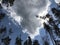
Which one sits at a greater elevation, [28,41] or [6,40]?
[6,40]

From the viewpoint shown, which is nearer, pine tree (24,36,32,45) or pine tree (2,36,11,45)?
pine tree (2,36,11,45)

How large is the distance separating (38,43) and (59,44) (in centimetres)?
384

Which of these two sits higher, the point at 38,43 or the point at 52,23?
the point at 52,23

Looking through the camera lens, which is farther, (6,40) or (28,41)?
(28,41)

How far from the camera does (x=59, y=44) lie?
50.0 meters

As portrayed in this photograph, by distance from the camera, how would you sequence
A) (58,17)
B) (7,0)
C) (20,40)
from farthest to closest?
(20,40) → (58,17) → (7,0)

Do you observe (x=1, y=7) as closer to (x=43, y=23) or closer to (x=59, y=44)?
(x=43, y=23)

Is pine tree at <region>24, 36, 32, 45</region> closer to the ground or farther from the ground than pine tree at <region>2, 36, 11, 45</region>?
closer to the ground

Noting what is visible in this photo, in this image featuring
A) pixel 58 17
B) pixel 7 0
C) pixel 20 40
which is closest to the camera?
pixel 7 0

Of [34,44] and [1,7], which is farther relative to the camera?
[34,44]

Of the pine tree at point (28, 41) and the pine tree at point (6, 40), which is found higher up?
the pine tree at point (6, 40)

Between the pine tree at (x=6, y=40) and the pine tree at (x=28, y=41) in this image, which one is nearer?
the pine tree at (x=6, y=40)

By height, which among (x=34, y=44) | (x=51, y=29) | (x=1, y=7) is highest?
(x=1, y=7)

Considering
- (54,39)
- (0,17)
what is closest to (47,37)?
(54,39)
